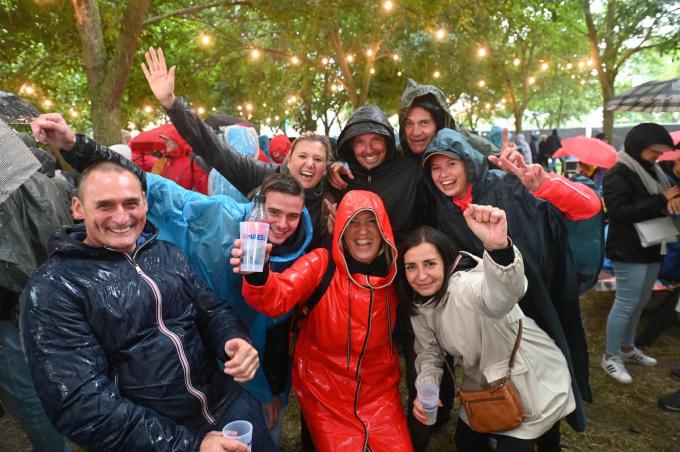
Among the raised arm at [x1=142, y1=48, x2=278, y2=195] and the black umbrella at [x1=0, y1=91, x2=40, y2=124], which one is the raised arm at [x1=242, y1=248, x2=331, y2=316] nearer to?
the raised arm at [x1=142, y1=48, x2=278, y2=195]

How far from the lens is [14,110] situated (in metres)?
2.18

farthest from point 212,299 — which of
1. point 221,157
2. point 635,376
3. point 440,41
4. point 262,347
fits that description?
point 440,41

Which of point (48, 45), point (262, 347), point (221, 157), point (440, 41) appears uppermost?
point (440, 41)

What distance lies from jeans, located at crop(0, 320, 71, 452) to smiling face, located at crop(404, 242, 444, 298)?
100.0 inches

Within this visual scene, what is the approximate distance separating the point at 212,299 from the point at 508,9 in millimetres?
7914

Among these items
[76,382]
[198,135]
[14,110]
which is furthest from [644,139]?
[14,110]

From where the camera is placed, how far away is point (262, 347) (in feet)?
8.84

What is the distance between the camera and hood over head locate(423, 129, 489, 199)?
105 inches

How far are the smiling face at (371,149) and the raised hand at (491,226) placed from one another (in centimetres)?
147

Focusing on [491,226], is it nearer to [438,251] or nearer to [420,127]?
[438,251]

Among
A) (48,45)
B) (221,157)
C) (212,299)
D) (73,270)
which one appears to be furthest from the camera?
(48,45)

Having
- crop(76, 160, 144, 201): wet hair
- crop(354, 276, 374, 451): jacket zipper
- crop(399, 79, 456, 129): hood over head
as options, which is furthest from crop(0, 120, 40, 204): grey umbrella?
crop(399, 79, 456, 129): hood over head

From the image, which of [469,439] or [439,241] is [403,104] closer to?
[439,241]

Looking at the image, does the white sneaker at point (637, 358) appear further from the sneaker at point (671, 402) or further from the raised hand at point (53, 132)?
the raised hand at point (53, 132)
